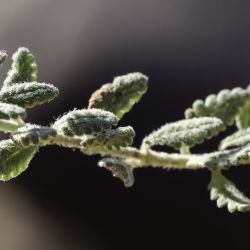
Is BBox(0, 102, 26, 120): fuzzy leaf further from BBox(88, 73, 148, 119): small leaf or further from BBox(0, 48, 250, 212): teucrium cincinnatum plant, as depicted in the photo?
BBox(88, 73, 148, 119): small leaf

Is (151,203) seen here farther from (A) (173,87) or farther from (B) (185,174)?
(A) (173,87)

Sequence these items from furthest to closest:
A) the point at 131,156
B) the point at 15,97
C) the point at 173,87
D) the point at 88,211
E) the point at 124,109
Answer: the point at 173,87 → the point at 88,211 → the point at 124,109 → the point at 131,156 → the point at 15,97

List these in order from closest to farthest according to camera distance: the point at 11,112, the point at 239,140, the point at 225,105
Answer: the point at 11,112, the point at 239,140, the point at 225,105

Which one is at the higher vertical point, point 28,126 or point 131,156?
point 28,126

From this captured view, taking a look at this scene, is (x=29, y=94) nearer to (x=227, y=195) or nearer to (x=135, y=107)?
(x=227, y=195)

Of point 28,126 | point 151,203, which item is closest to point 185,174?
point 151,203

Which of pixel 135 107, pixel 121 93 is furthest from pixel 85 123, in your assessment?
pixel 135 107

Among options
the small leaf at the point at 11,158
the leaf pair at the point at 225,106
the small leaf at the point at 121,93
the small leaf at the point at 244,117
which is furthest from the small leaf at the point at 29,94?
the small leaf at the point at 244,117

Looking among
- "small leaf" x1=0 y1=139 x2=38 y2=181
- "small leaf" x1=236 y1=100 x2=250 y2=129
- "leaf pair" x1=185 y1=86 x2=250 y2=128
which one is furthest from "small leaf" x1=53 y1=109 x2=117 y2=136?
"small leaf" x1=236 y1=100 x2=250 y2=129
